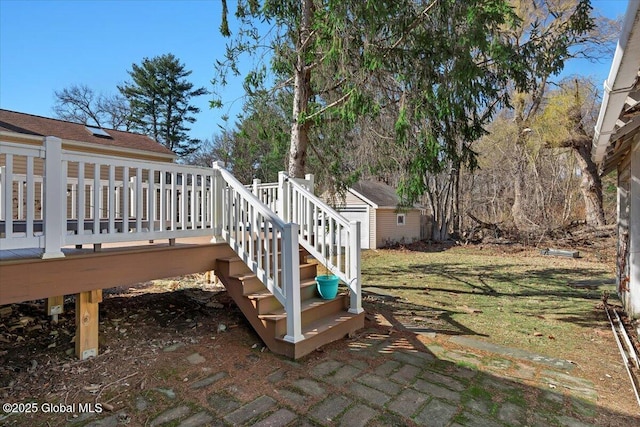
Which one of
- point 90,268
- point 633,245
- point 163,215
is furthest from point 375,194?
point 90,268

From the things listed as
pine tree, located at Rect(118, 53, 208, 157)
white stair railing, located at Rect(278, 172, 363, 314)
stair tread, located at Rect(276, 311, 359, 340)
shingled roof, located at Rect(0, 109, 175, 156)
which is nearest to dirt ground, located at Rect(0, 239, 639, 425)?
stair tread, located at Rect(276, 311, 359, 340)

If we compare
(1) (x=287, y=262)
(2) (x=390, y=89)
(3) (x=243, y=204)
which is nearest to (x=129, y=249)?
(3) (x=243, y=204)

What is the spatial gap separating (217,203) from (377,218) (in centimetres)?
1150

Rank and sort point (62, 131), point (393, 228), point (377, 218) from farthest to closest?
point (393, 228)
point (377, 218)
point (62, 131)

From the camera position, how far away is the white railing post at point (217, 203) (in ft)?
13.7

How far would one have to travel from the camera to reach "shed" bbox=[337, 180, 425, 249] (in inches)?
592

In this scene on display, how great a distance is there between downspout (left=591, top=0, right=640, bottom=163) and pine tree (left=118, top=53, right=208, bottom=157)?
23758mm

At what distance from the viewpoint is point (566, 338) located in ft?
13.9

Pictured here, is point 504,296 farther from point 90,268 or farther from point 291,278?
point 90,268

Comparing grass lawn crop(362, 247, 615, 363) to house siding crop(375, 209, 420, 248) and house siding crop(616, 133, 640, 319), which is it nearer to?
house siding crop(616, 133, 640, 319)

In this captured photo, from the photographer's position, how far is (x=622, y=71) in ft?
8.07

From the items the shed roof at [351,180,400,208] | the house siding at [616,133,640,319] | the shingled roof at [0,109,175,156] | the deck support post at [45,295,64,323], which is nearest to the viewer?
the deck support post at [45,295,64,323]

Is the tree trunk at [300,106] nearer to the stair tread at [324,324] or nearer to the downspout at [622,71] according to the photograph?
the stair tread at [324,324]

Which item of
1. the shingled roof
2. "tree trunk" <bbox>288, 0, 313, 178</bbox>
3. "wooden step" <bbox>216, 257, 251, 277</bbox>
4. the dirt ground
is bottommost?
the dirt ground
